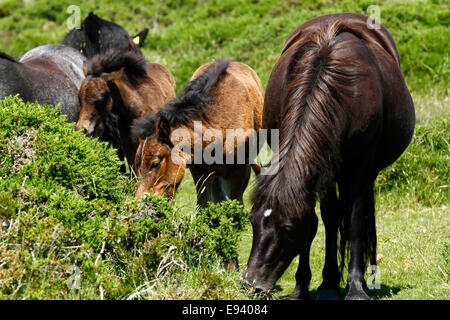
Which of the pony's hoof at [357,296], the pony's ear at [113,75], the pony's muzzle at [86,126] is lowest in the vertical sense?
the pony's hoof at [357,296]

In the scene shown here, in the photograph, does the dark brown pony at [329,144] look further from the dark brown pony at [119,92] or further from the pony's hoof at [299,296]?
the dark brown pony at [119,92]

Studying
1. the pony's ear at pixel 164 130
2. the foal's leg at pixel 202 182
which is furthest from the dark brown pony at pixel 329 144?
the foal's leg at pixel 202 182

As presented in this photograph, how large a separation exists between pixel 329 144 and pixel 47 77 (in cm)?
435

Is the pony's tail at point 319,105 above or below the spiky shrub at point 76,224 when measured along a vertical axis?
above

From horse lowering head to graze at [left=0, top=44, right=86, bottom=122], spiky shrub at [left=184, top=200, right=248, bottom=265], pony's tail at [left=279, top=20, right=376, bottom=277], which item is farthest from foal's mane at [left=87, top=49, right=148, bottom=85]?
pony's tail at [left=279, top=20, right=376, bottom=277]

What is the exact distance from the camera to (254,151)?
5938mm

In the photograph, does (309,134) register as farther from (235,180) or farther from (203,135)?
(235,180)

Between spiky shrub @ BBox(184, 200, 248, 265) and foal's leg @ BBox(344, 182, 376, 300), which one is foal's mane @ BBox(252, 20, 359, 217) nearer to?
foal's leg @ BBox(344, 182, 376, 300)

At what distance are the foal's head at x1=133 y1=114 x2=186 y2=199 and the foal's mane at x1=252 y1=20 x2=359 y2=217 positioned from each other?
5.00 ft

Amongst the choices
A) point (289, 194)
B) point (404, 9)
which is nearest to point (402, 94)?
point (289, 194)

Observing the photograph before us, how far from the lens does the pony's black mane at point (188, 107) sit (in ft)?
17.6

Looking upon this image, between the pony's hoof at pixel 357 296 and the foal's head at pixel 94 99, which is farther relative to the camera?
the foal's head at pixel 94 99
